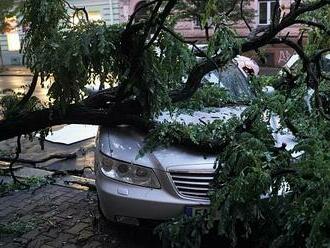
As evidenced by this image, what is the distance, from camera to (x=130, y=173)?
435cm

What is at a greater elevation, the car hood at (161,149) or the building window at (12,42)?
the car hood at (161,149)

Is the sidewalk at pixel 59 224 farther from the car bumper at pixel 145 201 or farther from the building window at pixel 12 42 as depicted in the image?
the building window at pixel 12 42

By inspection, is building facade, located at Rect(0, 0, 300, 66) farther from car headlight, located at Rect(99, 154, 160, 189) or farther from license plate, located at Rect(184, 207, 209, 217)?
license plate, located at Rect(184, 207, 209, 217)

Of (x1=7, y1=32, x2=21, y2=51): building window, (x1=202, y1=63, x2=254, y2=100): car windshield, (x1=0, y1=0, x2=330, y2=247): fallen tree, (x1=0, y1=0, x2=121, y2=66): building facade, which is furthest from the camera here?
(x1=7, y1=32, x2=21, y2=51): building window

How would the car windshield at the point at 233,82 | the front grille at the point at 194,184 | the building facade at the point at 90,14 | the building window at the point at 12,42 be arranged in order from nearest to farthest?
1. the front grille at the point at 194,184
2. the car windshield at the point at 233,82
3. the building facade at the point at 90,14
4. the building window at the point at 12,42

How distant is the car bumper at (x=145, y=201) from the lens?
4125mm

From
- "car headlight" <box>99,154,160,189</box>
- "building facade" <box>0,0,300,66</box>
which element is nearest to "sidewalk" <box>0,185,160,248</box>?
"car headlight" <box>99,154,160,189</box>

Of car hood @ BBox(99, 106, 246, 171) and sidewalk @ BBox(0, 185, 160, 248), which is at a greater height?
car hood @ BBox(99, 106, 246, 171)

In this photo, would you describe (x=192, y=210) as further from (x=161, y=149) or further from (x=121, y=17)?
(x=121, y=17)

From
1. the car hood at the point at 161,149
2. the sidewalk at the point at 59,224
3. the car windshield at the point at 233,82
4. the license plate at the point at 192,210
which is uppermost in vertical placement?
the car windshield at the point at 233,82

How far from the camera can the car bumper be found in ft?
13.5

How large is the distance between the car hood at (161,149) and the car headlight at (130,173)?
0.04 metres

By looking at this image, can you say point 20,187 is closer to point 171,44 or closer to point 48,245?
point 48,245

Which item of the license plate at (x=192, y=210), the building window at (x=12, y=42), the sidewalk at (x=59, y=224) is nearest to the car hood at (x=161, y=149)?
the license plate at (x=192, y=210)
